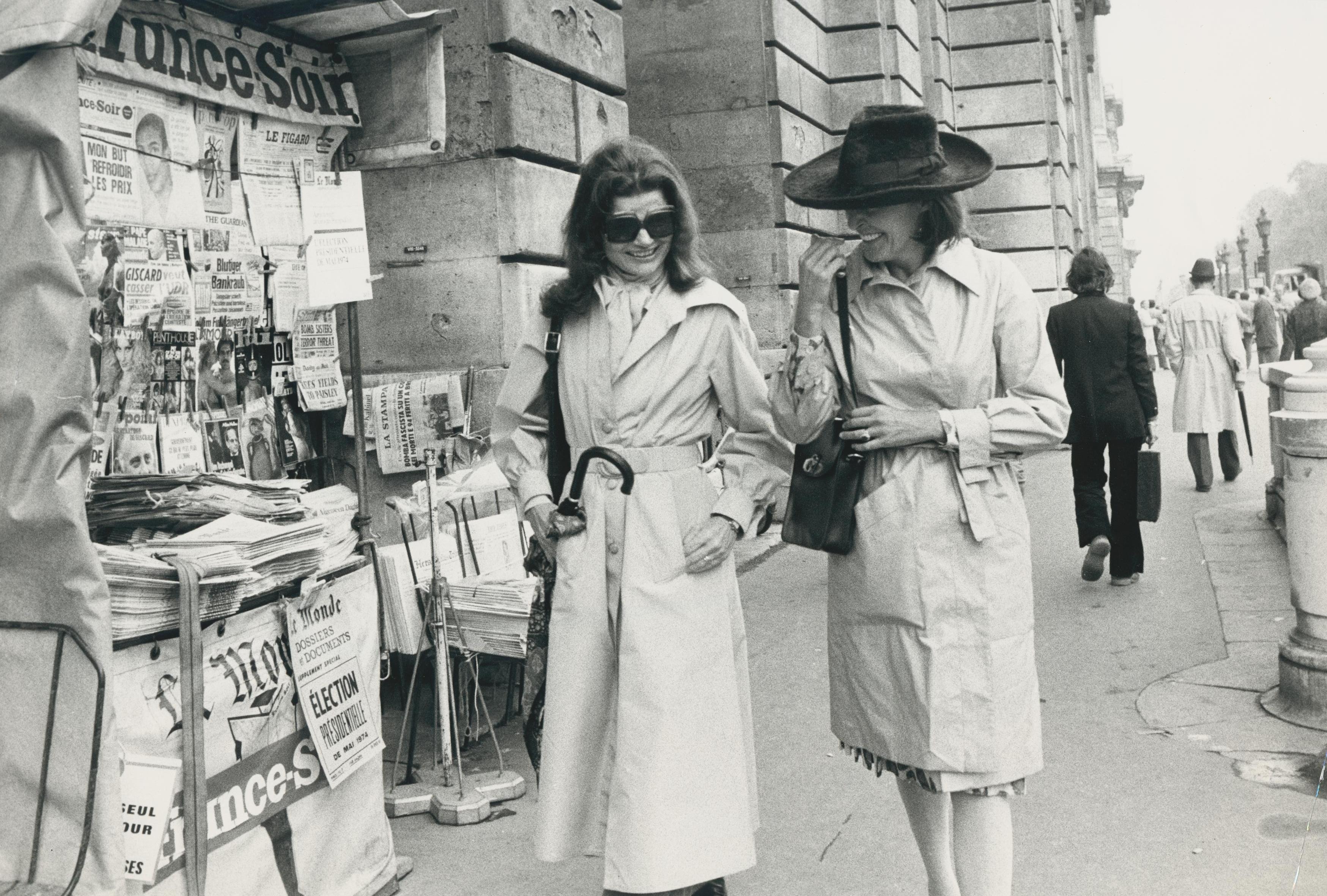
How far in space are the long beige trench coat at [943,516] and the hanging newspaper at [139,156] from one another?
80.7 inches

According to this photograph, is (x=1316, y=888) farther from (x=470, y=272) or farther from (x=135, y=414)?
(x=470, y=272)

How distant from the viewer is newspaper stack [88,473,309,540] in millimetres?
3412

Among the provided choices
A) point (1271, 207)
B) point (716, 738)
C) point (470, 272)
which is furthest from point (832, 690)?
point (1271, 207)

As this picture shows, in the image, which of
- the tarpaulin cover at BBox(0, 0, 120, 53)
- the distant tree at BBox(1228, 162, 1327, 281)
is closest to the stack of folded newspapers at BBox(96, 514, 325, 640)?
the tarpaulin cover at BBox(0, 0, 120, 53)

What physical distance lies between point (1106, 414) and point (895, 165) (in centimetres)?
513

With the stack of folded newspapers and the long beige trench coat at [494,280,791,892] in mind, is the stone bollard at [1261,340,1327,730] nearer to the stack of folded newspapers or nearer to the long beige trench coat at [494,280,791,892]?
the long beige trench coat at [494,280,791,892]

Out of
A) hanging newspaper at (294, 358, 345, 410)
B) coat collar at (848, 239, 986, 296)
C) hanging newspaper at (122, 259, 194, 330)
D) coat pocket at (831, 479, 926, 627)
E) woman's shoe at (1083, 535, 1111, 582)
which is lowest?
woman's shoe at (1083, 535, 1111, 582)

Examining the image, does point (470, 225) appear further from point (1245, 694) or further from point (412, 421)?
point (1245, 694)

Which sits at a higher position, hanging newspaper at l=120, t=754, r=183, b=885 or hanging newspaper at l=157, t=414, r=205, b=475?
hanging newspaper at l=157, t=414, r=205, b=475

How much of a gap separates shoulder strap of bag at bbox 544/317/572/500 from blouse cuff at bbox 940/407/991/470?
991 millimetres

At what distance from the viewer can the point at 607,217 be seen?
323cm

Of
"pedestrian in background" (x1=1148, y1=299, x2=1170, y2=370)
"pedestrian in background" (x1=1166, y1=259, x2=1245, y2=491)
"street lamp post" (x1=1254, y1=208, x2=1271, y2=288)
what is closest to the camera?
"pedestrian in background" (x1=1166, y1=259, x2=1245, y2=491)

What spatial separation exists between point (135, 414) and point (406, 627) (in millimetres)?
1413

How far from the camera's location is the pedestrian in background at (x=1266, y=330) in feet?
65.0
